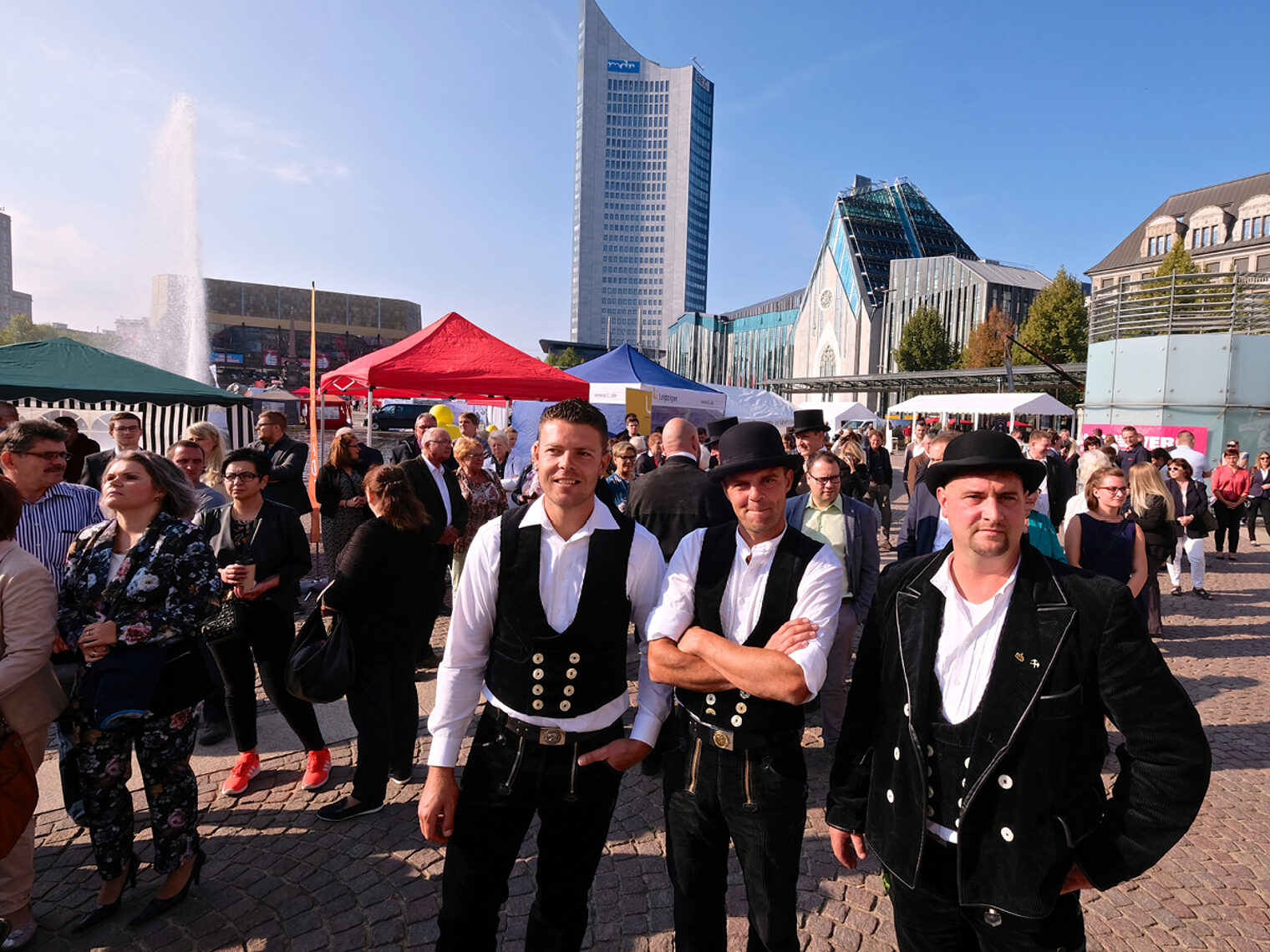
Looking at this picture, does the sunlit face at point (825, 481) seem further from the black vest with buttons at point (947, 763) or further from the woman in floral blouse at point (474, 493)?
the woman in floral blouse at point (474, 493)

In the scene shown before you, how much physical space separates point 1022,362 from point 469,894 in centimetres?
4942

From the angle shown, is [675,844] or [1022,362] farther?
[1022,362]

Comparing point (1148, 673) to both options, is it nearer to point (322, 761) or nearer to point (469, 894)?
point (469, 894)

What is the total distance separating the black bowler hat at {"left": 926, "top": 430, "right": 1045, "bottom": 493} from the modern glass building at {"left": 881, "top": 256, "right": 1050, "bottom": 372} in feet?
239

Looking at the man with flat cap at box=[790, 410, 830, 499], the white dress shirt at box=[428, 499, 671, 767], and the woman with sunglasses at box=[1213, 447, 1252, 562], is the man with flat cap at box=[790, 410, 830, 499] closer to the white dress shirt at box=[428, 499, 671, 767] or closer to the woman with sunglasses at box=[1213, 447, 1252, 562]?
the white dress shirt at box=[428, 499, 671, 767]

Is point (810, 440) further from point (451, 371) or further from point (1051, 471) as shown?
point (451, 371)

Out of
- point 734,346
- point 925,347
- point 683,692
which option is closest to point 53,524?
point 683,692

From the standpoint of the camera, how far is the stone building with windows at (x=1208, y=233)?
51.7 m

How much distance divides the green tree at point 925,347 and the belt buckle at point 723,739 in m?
54.5

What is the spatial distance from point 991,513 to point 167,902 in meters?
3.51

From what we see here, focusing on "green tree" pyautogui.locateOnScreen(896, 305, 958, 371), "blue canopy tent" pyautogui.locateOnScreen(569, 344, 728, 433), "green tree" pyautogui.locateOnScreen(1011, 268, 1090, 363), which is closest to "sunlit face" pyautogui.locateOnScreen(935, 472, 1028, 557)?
"blue canopy tent" pyautogui.locateOnScreen(569, 344, 728, 433)

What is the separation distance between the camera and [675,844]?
7.27ft

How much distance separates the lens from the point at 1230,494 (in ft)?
34.9

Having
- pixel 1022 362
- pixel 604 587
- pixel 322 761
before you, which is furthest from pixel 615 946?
pixel 1022 362
